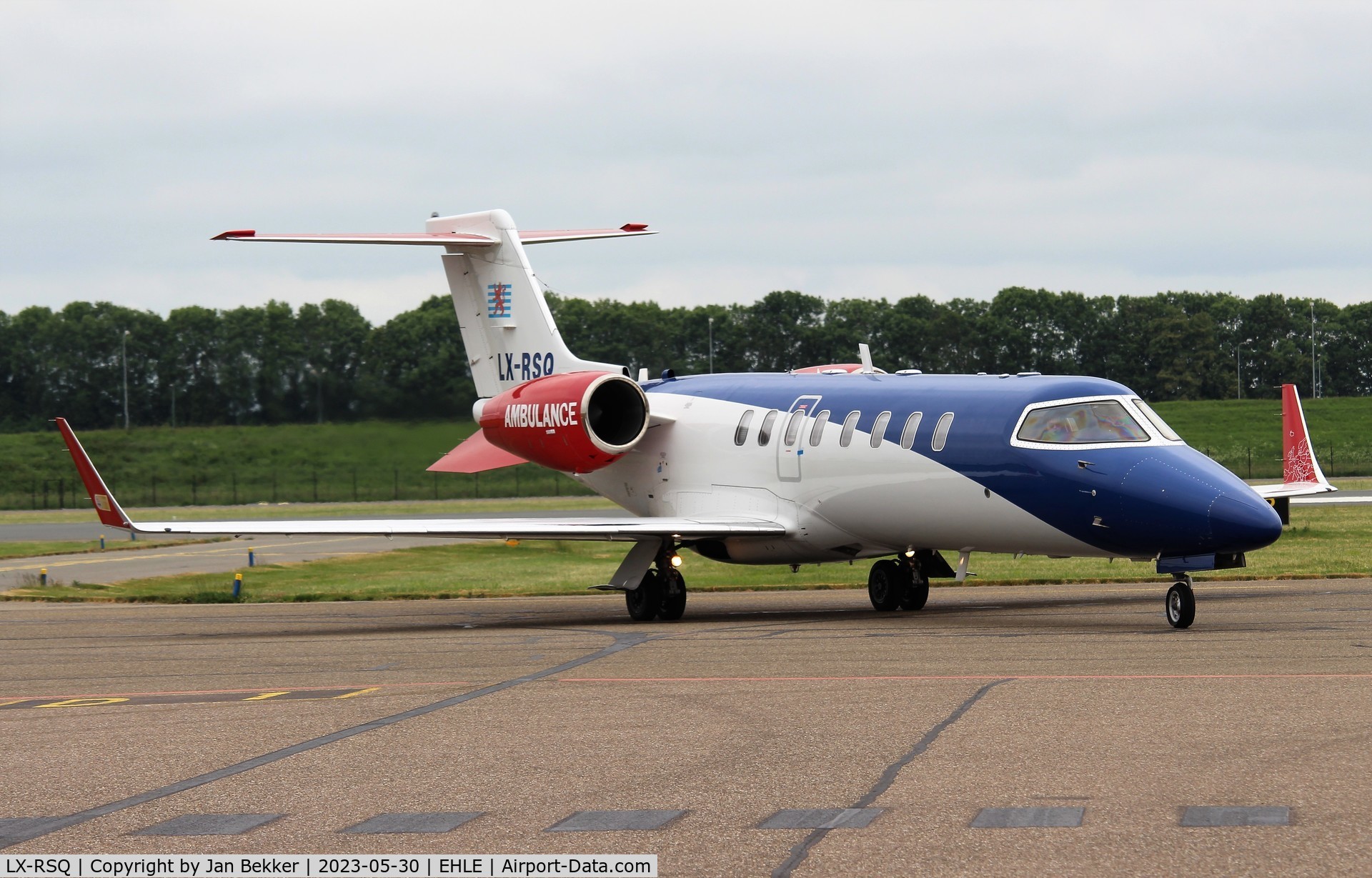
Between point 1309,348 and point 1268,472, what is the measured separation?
33.9 meters

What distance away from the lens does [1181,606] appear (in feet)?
57.4

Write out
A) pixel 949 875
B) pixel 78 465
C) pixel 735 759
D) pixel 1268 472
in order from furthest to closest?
pixel 1268 472 → pixel 78 465 → pixel 735 759 → pixel 949 875

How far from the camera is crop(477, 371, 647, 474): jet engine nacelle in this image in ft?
77.0

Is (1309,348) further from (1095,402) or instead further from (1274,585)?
(1095,402)

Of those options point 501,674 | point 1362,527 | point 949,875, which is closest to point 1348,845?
point 949,875

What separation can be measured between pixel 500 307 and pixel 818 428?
7.67m

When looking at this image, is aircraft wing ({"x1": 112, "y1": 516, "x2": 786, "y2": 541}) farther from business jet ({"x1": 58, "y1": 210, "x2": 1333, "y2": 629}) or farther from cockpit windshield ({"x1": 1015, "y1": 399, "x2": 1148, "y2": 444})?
cockpit windshield ({"x1": 1015, "y1": 399, "x2": 1148, "y2": 444})

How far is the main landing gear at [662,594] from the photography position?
2217 centimetres

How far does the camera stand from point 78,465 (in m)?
21.1

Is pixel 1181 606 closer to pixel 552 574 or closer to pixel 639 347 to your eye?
pixel 552 574

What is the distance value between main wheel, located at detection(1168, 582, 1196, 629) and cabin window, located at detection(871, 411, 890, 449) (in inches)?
168

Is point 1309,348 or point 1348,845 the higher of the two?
point 1309,348

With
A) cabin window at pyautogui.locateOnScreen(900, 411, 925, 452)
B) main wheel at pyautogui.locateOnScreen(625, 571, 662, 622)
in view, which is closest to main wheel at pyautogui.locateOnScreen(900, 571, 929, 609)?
cabin window at pyautogui.locateOnScreen(900, 411, 925, 452)

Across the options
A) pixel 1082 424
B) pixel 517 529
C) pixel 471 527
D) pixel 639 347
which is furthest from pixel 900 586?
pixel 639 347
